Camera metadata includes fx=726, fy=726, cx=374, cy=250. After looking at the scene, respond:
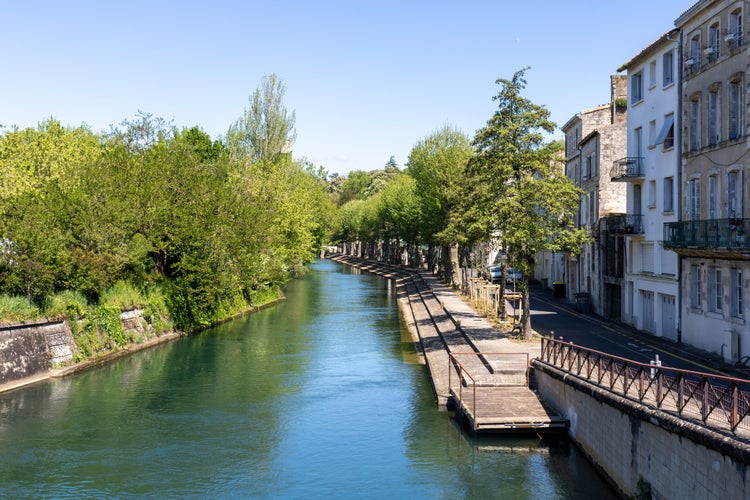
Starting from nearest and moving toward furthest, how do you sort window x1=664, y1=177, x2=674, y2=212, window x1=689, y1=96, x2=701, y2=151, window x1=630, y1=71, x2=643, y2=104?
window x1=689, y1=96, x2=701, y2=151 → window x1=664, y1=177, x2=674, y2=212 → window x1=630, y1=71, x2=643, y2=104

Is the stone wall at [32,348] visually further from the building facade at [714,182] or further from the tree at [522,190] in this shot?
the building facade at [714,182]

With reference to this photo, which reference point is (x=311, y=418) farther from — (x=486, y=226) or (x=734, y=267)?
(x=734, y=267)

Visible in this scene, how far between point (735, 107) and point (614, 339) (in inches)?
467

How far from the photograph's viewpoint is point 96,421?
81.7ft

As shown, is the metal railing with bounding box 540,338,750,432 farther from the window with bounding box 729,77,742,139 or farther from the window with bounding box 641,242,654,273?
the window with bounding box 641,242,654,273

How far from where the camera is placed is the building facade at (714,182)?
91.2 feet

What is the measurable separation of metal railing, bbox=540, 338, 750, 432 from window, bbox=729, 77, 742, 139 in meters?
12.8

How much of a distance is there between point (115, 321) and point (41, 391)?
856 centimetres

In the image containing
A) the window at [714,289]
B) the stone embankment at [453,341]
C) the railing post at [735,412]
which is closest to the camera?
the railing post at [735,412]

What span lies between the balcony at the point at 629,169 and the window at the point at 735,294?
417 inches

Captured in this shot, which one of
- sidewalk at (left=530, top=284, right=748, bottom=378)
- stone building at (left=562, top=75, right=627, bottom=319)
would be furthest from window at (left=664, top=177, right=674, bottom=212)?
stone building at (left=562, top=75, right=627, bottom=319)

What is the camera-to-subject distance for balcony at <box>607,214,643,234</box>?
38.7 metres

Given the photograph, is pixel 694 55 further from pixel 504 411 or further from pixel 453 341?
pixel 504 411

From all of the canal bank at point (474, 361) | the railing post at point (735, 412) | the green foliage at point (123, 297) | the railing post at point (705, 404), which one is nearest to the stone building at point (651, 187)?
the canal bank at point (474, 361)
